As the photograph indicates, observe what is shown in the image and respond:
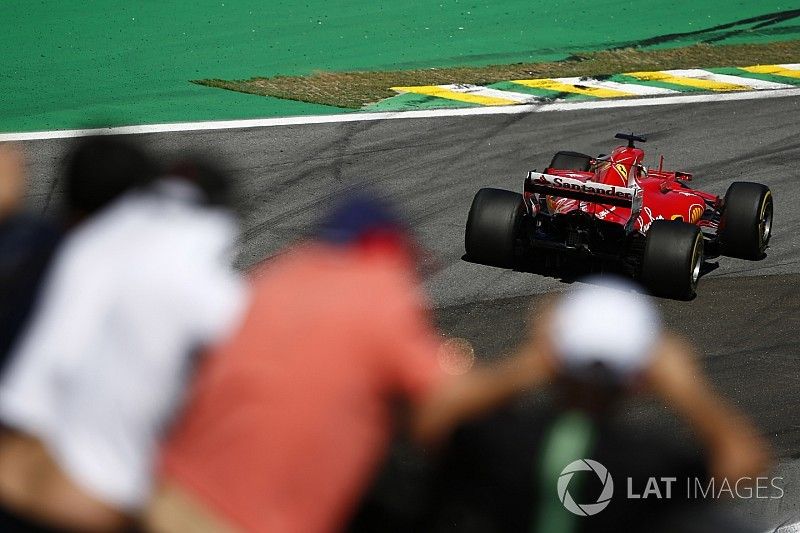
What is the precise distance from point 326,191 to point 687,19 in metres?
10.6

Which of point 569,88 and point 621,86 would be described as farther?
point 621,86

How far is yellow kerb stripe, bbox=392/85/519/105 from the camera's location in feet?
53.7

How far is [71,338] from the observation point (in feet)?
9.98

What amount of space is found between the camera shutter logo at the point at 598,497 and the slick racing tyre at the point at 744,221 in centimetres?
641

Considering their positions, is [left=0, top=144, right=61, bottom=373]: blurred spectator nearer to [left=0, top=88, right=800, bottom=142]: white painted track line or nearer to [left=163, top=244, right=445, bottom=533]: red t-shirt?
[left=163, top=244, right=445, bottom=533]: red t-shirt

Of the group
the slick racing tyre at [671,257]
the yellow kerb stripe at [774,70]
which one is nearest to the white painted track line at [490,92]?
the yellow kerb stripe at [774,70]

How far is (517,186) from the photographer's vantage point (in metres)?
12.9

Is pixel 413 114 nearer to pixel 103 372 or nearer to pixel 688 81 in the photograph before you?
pixel 688 81

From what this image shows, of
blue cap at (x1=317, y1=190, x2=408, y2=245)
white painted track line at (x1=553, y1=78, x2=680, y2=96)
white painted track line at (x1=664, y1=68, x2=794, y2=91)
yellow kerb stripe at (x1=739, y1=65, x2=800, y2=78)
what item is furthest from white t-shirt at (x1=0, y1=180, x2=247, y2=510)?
yellow kerb stripe at (x1=739, y1=65, x2=800, y2=78)

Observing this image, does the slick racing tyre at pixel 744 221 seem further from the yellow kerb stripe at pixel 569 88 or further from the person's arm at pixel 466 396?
the person's arm at pixel 466 396

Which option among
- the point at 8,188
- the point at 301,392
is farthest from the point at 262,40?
the point at 301,392

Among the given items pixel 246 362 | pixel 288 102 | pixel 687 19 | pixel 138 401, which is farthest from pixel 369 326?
pixel 687 19

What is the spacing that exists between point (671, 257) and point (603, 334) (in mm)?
6394

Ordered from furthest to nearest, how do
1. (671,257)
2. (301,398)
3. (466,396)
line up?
(671,257) < (466,396) < (301,398)
